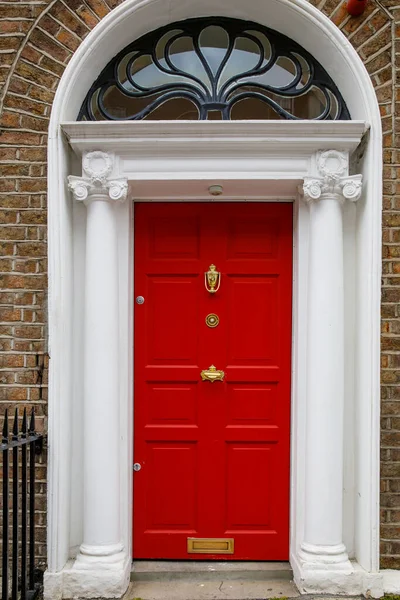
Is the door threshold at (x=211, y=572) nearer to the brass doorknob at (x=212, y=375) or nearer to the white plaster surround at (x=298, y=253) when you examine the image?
the white plaster surround at (x=298, y=253)

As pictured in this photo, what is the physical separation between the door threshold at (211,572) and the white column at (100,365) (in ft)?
0.87

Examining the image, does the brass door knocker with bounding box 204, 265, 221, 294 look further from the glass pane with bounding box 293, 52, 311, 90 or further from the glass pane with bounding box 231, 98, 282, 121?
the glass pane with bounding box 293, 52, 311, 90

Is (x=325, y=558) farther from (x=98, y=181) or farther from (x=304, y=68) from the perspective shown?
(x=304, y=68)

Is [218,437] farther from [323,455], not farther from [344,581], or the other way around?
[344,581]

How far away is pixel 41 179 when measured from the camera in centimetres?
333

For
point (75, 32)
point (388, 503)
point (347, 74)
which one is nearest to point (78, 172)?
point (75, 32)

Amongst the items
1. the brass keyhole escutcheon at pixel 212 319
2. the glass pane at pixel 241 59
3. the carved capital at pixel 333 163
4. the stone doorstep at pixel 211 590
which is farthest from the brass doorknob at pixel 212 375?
the glass pane at pixel 241 59

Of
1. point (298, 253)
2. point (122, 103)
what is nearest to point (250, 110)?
point (122, 103)

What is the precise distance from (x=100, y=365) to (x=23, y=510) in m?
0.95

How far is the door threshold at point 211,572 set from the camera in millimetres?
3434

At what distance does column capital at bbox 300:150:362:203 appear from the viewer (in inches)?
128

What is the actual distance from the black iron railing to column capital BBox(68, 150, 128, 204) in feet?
4.61

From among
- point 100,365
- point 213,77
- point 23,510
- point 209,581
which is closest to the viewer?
point 23,510

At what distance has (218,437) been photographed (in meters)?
3.56
